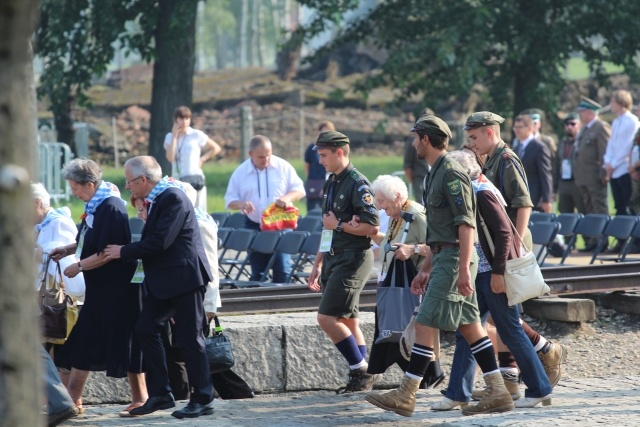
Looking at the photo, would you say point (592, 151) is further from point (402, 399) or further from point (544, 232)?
point (402, 399)

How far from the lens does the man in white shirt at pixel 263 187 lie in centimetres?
1237

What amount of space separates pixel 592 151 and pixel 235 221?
13.8ft

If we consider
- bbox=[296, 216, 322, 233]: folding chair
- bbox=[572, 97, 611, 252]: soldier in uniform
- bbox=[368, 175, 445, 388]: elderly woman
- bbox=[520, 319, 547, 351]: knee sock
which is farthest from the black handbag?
bbox=[572, 97, 611, 252]: soldier in uniform

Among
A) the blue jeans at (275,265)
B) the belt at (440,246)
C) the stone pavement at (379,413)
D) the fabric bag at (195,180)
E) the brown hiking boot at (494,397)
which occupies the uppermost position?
the fabric bag at (195,180)

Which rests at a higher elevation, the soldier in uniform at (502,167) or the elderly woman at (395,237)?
the soldier in uniform at (502,167)

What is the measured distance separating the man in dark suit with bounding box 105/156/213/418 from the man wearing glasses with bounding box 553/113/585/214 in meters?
9.00

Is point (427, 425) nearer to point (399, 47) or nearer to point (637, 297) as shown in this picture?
point (637, 297)

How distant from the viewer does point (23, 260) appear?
4.10 meters

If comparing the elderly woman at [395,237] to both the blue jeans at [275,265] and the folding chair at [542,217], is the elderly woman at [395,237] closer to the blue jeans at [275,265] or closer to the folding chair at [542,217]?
the blue jeans at [275,265]

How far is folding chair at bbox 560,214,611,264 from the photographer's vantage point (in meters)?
13.7

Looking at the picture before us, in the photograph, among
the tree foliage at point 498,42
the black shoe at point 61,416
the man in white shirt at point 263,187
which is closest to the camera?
the black shoe at point 61,416

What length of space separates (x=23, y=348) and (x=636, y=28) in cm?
2054

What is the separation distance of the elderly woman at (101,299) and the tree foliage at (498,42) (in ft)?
48.1

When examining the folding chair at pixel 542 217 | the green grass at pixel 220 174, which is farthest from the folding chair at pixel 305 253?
the green grass at pixel 220 174
